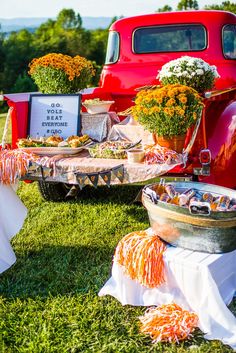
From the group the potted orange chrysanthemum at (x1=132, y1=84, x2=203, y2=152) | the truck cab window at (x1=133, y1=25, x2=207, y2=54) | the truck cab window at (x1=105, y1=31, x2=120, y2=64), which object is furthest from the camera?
the truck cab window at (x1=105, y1=31, x2=120, y2=64)

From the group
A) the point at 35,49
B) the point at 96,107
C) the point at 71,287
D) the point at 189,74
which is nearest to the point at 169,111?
the point at 189,74

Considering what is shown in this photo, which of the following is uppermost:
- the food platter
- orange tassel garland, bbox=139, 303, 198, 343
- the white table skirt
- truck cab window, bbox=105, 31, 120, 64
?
truck cab window, bbox=105, 31, 120, 64

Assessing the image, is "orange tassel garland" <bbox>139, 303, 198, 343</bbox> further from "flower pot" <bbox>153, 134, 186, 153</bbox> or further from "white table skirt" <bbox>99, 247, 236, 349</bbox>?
"flower pot" <bbox>153, 134, 186, 153</bbox>

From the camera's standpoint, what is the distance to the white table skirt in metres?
2.94

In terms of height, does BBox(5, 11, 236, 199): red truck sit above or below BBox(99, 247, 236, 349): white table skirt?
above

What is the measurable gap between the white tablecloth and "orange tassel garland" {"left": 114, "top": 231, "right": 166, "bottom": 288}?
3.31 ft

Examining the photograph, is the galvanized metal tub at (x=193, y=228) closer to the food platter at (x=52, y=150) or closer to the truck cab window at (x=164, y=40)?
the food platter at (x=52, y=150)

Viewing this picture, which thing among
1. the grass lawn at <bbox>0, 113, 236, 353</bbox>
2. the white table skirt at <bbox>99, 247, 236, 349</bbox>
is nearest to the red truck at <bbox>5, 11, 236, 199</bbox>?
the grass lawn at <bbox>0, 113, 236, 353</bbox>

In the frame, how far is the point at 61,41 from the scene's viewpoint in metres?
40.3

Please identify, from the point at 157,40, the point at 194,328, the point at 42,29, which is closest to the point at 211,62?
the point at 157,40

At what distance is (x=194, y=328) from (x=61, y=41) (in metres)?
39.4

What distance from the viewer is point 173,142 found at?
3746mm

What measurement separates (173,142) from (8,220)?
4.61ft

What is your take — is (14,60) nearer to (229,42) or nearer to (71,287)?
(229,42)
